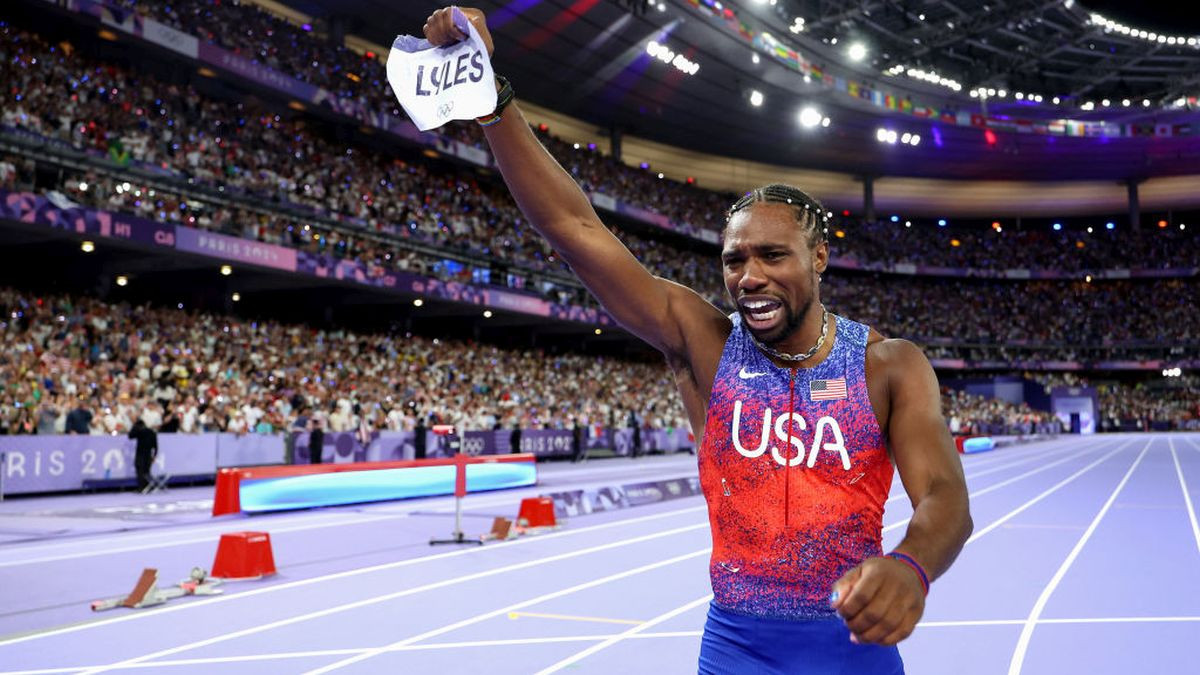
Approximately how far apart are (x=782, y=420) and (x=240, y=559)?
7817 mm

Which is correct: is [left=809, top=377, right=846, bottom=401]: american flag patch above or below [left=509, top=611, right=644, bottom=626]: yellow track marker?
above

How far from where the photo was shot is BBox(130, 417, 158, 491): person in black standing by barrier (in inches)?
672

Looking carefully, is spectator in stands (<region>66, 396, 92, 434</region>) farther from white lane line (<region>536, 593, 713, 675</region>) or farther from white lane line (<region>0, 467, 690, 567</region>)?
white lane line (<region>536, 593, 713, 675</region>)

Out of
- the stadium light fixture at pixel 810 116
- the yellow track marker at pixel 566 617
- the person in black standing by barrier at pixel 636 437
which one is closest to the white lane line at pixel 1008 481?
the yellow track marker at pixel 566 617

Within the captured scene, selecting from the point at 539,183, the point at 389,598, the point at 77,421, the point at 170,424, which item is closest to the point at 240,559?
the point at 389,598

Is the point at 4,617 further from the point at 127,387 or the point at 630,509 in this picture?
the point at 127,387

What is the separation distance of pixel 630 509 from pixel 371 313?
71.3 feet

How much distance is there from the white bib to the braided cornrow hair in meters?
0.69

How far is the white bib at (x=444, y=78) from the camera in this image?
232 cm

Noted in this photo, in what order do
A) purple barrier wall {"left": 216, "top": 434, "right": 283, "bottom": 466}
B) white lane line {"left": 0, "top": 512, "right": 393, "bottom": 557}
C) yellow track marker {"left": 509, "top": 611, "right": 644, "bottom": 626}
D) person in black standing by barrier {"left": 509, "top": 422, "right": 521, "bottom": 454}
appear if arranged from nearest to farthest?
yellow track marker {"left": 509, "top": 611, "right": 644, "bottom": 626}, white lane line {"left": 0, "top": 512, "right": 393, "bottom": 557}, purple barrier wall {"left": 216, "top": 434, "right": 283, "bottom": 466}, person in black standing by barrier {"left": 509, "top": 422, "right": 521, "bottom": 454}

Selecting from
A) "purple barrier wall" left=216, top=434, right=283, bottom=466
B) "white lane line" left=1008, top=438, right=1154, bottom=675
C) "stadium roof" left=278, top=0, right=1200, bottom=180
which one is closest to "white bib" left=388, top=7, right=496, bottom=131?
"white lane line" left=1008, top=438, right=1154, bottom=675

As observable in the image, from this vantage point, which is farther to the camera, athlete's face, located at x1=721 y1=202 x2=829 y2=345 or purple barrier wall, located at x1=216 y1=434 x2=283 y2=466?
purple barrier wall, located at x1=216 y1=434 x2=283 y2=466

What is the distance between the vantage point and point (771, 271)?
2332 millimetres

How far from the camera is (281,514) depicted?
14617 millimetres
